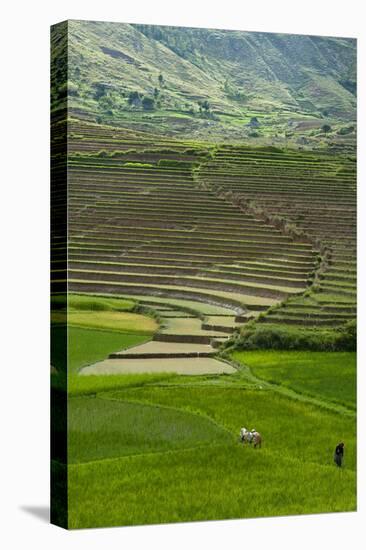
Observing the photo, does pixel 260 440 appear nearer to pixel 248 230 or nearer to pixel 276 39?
pixel 248 230

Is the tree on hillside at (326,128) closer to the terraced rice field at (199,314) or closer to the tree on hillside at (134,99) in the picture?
the terraced rice field at (199,314)

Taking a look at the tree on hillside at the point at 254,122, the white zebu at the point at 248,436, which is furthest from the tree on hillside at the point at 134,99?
the white zebu at the point at 248,436

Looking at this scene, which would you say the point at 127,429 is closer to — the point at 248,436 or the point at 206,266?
the point at 248,436

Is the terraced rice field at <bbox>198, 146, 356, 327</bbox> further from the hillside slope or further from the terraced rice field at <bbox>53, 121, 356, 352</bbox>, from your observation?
the hillside slope

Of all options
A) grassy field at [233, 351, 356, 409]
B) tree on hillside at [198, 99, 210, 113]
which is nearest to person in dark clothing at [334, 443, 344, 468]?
grassy field at [233, 351, 356, 409]

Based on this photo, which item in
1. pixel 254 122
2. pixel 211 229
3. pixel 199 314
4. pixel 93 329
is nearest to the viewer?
pixel 93 329

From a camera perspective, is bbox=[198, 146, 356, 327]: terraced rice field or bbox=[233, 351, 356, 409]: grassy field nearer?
bbox=[233, 351, 356, 409]: grassy field

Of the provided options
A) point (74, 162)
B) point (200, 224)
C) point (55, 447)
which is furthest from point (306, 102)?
point (55, 447)

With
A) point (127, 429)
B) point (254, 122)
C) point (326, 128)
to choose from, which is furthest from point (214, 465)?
point (326, 128)
